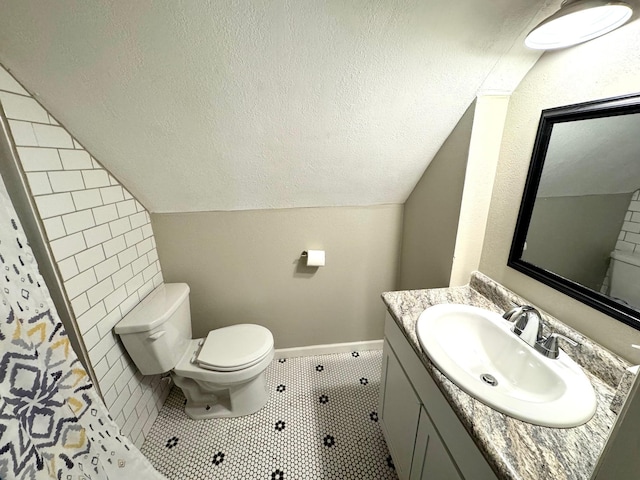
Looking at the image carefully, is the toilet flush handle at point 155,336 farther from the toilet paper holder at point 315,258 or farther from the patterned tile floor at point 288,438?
the toilet paper holder at point 315,258

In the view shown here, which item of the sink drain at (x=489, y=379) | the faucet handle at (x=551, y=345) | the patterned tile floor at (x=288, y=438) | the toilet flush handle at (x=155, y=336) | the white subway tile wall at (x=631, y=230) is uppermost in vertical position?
the white subway tile wall at (x=631, y=230)

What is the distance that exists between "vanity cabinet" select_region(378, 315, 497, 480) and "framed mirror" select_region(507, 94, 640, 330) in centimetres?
57

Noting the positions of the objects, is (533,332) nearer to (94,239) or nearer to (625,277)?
(625,277)

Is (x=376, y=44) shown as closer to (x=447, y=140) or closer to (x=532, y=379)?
(x=447, y=140)

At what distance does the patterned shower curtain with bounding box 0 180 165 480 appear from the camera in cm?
66

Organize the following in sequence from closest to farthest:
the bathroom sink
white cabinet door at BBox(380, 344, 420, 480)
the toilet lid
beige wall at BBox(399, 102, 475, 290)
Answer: the bathroom sink, white cabinet door at BBox(380, 344, 420, 480), beige wall at BBox(399, 102, 475, 290), the toilet lid

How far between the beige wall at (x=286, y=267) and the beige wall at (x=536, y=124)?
0.69 metres

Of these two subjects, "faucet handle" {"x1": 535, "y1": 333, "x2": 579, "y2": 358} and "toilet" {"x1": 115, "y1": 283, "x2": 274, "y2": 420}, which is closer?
"faucet handle" {"x1": 535, "y1": 333, "x2": 579, "y2": 358}

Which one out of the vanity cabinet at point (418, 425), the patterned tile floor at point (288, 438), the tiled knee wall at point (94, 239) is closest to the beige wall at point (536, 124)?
the vanity cabinet at point (418, 425)

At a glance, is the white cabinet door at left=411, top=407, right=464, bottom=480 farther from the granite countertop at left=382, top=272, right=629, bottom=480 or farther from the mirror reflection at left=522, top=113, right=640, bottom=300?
the mirror reflection at left=522, top=113, right=640, bottom=300

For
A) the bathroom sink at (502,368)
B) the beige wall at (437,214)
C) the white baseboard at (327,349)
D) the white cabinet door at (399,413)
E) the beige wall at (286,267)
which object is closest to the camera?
the bathroom sink at (502,368)

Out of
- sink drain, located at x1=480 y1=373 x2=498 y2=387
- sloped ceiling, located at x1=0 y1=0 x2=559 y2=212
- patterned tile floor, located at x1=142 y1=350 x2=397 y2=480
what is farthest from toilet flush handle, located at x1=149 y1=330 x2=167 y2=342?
sink drain, located at x1=480 y1=373 x2=498 y2=387

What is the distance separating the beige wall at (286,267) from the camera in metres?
1.62

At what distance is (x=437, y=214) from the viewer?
4.50ft
